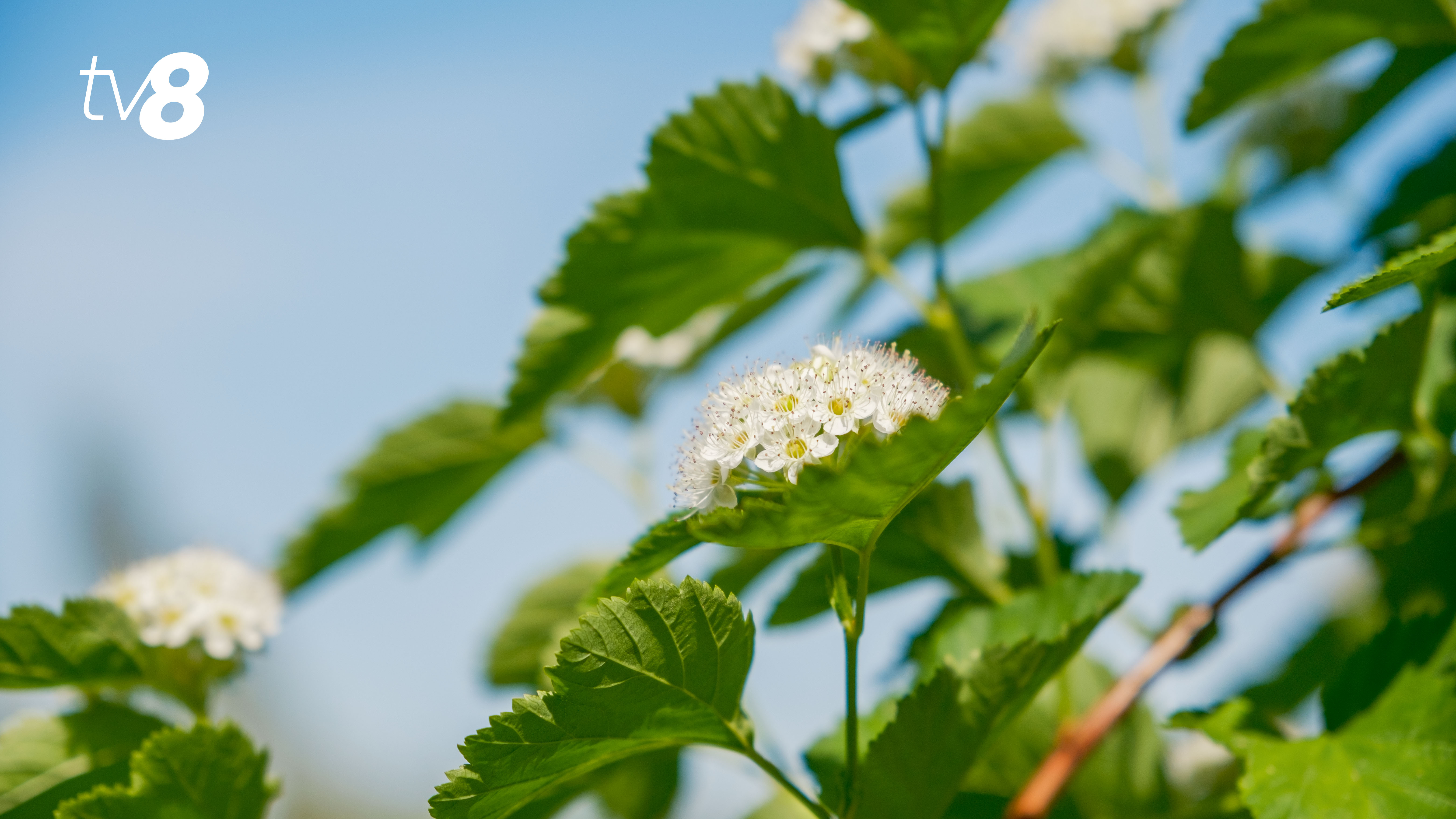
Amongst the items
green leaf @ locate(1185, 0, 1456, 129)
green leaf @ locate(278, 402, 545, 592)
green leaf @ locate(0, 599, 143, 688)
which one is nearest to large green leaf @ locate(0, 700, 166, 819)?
green leaf @ locate(0, 599, 143, 688)

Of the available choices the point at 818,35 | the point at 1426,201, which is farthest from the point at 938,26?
the point at 1426,201

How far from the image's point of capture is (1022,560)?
1.27 meters

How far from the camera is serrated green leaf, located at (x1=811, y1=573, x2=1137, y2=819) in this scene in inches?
31.1

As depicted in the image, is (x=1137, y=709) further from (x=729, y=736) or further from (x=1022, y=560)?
(x=729, y=736)

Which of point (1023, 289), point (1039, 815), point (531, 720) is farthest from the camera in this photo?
point (1023, 289)

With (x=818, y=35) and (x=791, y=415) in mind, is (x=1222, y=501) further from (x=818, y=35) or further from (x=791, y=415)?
(x=818, y=35)

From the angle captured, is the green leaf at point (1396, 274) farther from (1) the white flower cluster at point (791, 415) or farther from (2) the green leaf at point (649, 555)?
(2) the green leaf at point (649, 555)

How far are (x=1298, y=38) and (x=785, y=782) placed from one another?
3.42 ft

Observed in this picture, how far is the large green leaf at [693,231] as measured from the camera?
116 cm

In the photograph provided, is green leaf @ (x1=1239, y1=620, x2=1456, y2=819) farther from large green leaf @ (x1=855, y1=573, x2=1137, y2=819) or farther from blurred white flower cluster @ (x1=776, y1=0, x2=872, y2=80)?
blurred white flower cluster @ (x1=776, y1=0, x2=872, y2=80)

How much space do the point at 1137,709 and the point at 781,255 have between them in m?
0.73

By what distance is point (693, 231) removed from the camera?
1222 mm

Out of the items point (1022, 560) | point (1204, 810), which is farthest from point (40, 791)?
point (1204, 810)

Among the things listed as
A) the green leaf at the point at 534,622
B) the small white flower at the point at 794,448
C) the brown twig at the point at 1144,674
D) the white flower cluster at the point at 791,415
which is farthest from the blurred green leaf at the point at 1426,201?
the green leaf at the point at 534,622
